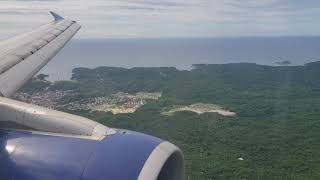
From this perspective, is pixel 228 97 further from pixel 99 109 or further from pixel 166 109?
pixel 99 109

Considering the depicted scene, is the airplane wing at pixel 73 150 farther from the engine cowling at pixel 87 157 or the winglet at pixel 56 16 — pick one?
the winglet at pixel 56 16

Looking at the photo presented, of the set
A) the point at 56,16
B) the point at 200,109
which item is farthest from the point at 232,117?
the point at 56,16

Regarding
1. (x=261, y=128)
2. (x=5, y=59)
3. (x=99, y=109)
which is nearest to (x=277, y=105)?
(x=261, y=128)

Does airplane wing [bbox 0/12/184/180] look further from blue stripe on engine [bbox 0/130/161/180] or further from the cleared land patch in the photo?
the cleared land patch

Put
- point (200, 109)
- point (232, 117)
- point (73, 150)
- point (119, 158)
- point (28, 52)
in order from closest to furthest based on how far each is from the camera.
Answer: point (119, 158) → point (73, 150) → point (28, 52) → point (232, 117) → point (200, 109)

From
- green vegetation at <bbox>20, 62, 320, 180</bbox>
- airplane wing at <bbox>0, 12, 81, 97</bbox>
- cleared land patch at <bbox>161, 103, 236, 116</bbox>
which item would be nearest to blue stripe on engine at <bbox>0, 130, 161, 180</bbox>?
airplane wing at <bbox>0, 12, 81, 97</bbox>

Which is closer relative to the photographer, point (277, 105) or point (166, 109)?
point (166, 109)

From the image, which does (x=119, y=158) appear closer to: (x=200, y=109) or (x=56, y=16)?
(x=56, y=16)
